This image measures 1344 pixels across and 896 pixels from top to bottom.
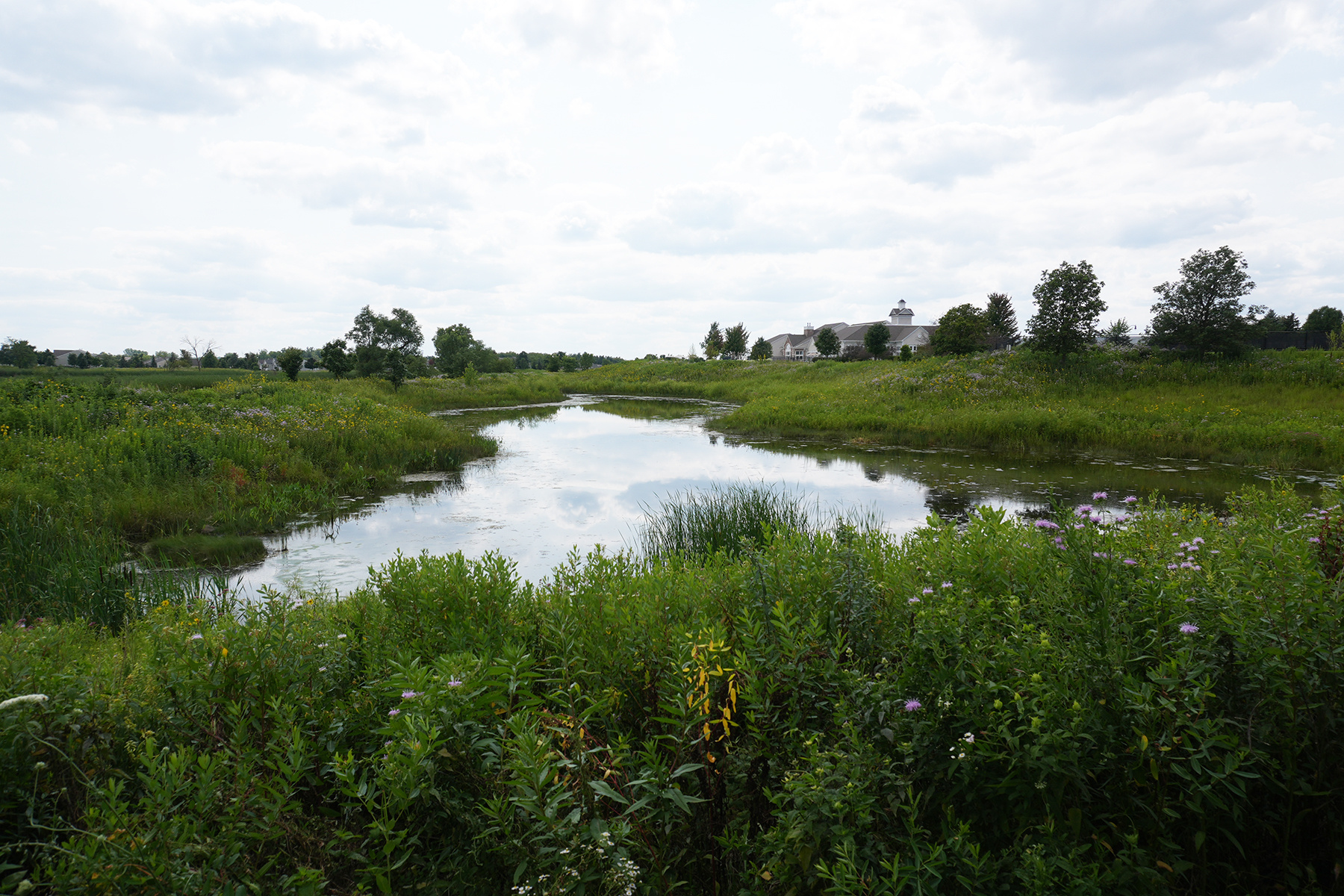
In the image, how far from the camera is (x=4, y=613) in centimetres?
546

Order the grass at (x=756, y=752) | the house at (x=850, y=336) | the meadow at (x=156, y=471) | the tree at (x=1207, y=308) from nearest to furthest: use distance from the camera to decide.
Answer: the grass at (x=756, y=752)
the meadow at (x=156, y=471)
the tree at (x=1207, y=308)
the house at (x=850, y=336)

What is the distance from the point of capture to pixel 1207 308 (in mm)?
24359

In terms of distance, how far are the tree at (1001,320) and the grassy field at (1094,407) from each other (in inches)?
887

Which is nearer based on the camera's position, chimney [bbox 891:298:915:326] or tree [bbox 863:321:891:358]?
tree [bbox 863:321:891:358]

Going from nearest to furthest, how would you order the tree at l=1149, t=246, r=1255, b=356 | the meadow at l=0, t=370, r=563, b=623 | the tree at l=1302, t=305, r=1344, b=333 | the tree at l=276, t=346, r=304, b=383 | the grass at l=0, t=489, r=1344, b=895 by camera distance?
the grass at l=0, t=489, r=1344, b=895 → the meadow at l=0, t=370, r=563, b=623 → the tree at l=1149, t=246, r=1255, b=356 → the tree at l=276, t=346, r=304, b=383 → the tree at l=1302, t=305, r=1344, b=333

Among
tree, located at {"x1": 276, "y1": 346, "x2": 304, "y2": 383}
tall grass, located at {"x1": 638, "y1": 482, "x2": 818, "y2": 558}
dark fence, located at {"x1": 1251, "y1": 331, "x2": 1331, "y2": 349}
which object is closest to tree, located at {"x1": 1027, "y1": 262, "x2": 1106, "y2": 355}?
dark fence, located at {"x1": 1251, "y1": 331, "x2": 1331, "y2": 349}

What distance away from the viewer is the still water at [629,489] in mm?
9484

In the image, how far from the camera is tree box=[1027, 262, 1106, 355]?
84.1 ft

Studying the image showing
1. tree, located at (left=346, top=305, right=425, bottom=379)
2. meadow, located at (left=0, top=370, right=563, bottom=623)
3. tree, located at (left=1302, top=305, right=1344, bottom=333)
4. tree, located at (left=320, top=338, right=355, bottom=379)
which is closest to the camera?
meadow, located at (left=0, top=370, right=563, bottom=623)

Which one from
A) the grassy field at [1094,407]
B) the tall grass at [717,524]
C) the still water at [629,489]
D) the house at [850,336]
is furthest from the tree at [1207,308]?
the house at [850,336]

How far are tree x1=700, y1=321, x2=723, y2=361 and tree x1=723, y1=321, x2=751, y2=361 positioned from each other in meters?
0.92

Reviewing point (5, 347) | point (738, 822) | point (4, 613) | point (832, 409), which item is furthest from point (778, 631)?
point (5, 347)

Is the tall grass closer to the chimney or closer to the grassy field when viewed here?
the grassy field

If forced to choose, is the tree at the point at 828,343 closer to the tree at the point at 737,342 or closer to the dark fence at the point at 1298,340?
the tree at the point at 737,342
